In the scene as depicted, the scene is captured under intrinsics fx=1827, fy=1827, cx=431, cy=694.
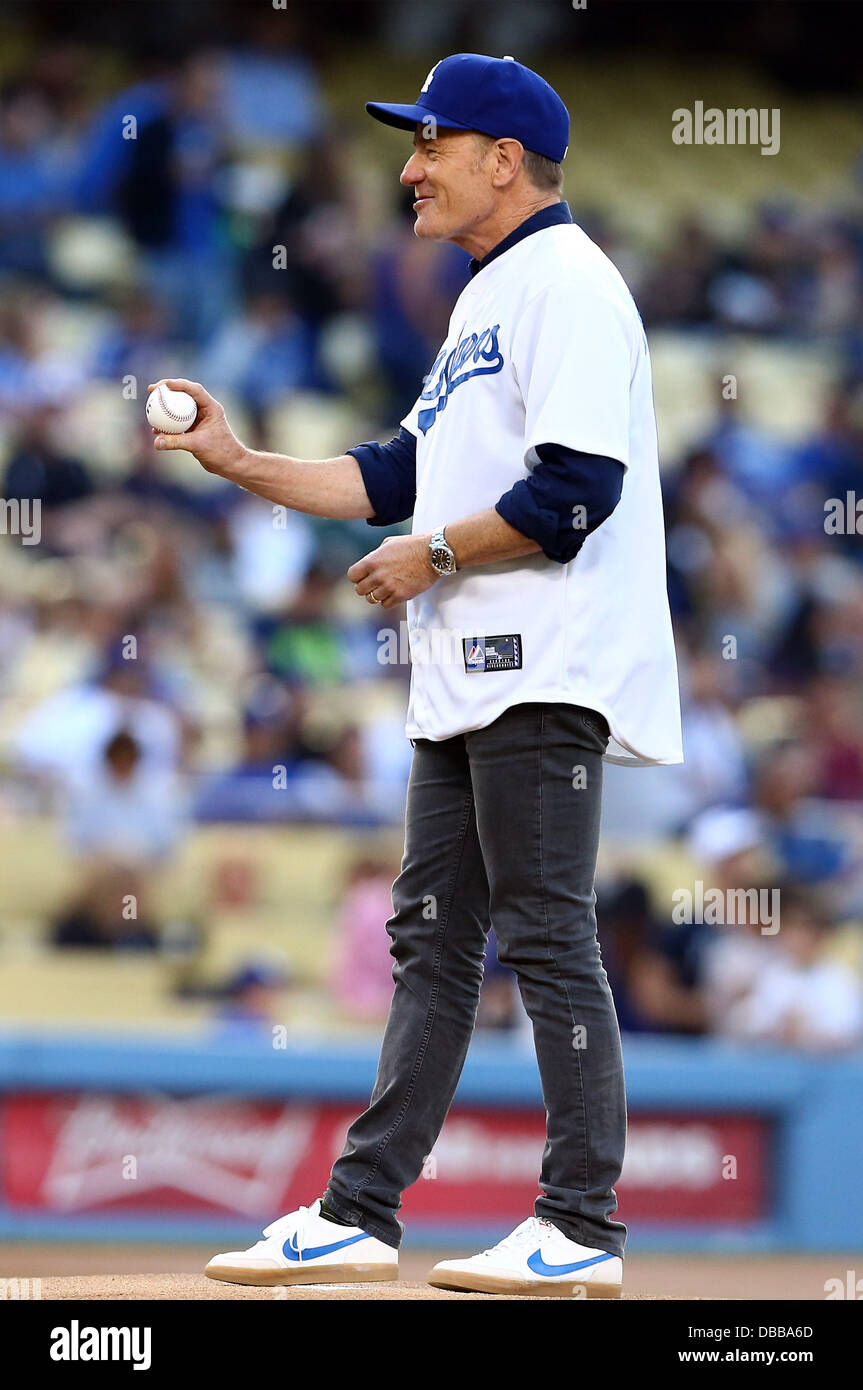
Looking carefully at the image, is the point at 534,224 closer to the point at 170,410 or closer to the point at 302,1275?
the point at 170,410

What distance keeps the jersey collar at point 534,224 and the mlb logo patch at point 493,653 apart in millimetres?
633

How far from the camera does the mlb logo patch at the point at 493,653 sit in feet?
8.98

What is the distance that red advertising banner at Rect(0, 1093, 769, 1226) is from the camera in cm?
593

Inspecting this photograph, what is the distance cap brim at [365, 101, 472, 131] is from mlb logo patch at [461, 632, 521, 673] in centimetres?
80

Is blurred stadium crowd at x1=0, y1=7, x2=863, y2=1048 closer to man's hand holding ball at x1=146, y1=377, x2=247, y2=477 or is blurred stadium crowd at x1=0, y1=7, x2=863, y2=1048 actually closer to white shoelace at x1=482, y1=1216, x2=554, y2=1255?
man's hand holding ball at x1=146, y1=377, x2=247, y2=477

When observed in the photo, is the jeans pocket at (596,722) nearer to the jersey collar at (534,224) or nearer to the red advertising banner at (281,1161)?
the jersey collar at (534,224)

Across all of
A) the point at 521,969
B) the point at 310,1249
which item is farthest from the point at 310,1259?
the point at 521,969

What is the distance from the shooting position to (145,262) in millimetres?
9438

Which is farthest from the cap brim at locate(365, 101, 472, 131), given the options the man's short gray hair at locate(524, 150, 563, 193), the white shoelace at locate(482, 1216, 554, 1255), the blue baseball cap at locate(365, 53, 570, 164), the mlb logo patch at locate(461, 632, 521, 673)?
the white shoelace at locate(482, 1216, 554, 1255)

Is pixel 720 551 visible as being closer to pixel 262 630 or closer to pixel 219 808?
pixel 262 630

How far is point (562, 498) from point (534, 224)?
55cm

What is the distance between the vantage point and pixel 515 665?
273 cm

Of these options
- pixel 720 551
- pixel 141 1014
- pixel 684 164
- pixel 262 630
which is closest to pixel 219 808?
pixel 141 1014
